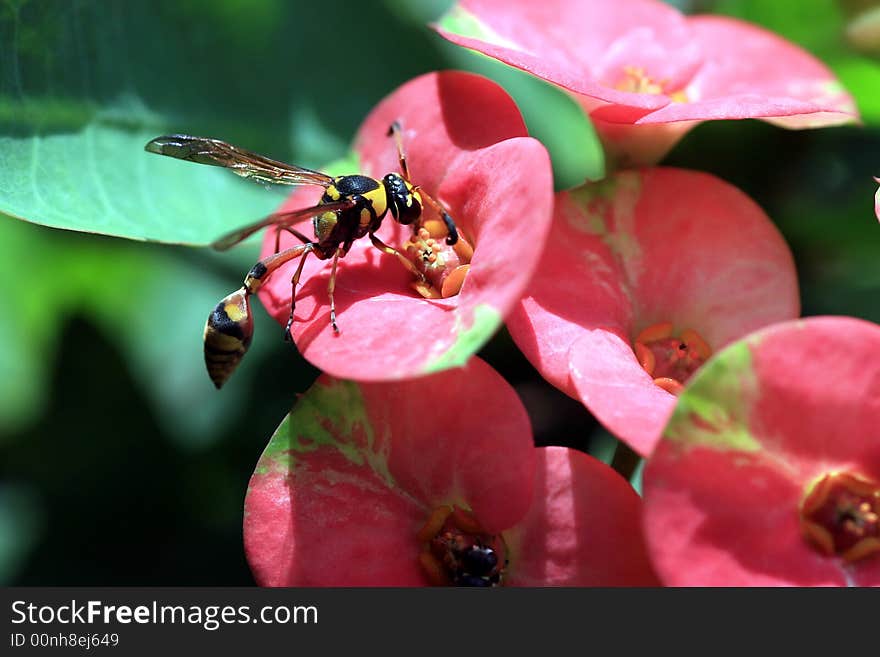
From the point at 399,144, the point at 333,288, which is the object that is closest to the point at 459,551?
the point at 333,288

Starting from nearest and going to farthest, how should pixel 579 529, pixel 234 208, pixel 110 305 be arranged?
pixel 579 529, pixel 234 208, pixel 110 305

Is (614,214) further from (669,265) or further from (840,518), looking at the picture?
(840,518)

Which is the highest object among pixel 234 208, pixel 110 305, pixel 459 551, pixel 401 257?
pixel 401 257

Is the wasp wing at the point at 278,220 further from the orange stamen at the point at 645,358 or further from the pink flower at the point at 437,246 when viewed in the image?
the orange stamen at the point at 645,358

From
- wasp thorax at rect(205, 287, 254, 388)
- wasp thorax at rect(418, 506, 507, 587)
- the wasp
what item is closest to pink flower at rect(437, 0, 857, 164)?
the wasp

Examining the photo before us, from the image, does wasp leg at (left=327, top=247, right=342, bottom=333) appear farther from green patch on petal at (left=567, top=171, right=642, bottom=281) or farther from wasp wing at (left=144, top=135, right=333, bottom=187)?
green patch on petal at (left=567, top=171, right=642, bottom=281)

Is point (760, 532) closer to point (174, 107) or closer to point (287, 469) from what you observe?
point (287, 469)
